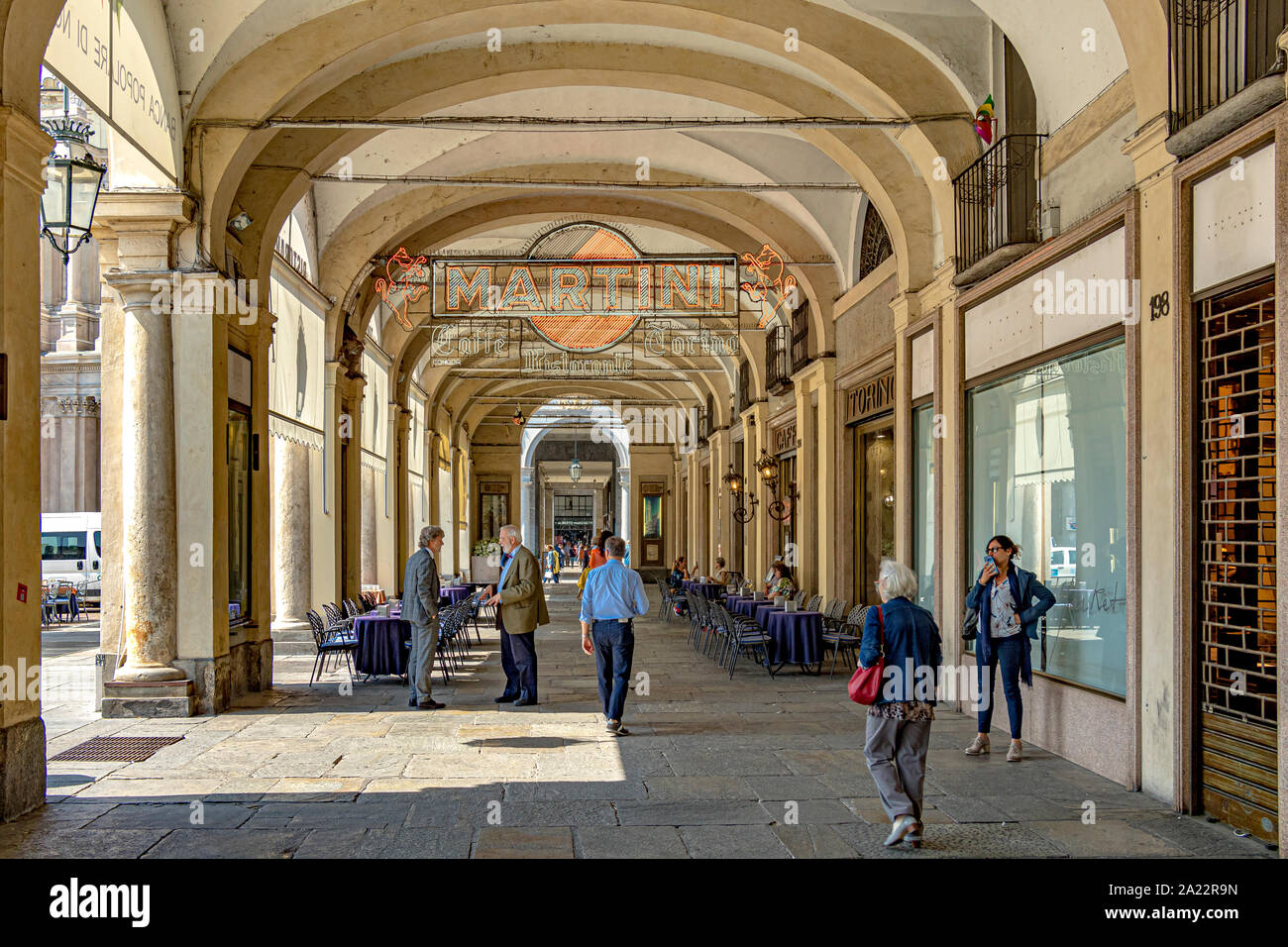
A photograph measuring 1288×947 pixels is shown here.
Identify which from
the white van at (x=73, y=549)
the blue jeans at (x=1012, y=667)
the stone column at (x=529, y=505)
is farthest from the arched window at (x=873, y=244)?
the stone column at (x=529, y=505)

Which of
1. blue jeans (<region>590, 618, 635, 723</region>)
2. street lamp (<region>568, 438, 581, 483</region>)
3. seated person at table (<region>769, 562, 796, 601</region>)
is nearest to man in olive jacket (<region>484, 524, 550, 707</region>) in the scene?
blue jeans (<region>590, 618, 635, 723</region>)

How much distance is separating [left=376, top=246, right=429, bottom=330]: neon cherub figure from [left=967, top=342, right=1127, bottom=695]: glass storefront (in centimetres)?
813

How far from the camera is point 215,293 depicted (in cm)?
960

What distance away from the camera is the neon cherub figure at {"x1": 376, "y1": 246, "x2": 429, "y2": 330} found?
14.6 m

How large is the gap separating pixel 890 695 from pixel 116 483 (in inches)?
295

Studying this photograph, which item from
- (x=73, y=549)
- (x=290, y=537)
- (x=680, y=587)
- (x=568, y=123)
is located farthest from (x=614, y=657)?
(x=73, y=549)

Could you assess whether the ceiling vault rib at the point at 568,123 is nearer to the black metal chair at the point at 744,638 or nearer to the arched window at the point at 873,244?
the arched window at the point at 873,244

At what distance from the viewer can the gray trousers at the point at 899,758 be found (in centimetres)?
522

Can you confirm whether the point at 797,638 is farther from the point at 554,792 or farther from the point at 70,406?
the point at 70,406

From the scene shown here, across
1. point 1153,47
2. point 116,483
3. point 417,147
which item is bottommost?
point 116,483
